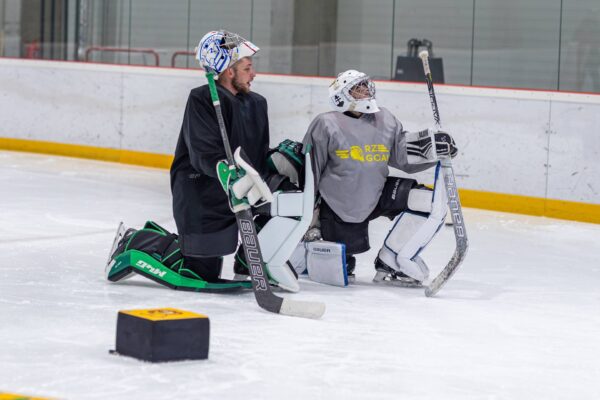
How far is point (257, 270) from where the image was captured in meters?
4.18

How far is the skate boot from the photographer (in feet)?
16.1

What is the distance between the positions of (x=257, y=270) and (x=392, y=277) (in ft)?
3.09

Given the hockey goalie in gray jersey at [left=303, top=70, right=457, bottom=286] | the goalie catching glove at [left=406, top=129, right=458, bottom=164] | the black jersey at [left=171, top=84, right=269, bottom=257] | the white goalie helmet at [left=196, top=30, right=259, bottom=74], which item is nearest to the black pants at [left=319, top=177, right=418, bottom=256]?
the hockey goalie in gray jersey at [left=303, top=70, right=457, bottom=286]

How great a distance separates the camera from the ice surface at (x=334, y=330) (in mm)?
3164

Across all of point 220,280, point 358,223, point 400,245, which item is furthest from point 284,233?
point 400,245

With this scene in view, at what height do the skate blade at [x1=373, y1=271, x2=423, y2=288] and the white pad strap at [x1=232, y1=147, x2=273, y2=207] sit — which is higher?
the white pad strap at [x1=232, y1=147, x2=273, y2=207]

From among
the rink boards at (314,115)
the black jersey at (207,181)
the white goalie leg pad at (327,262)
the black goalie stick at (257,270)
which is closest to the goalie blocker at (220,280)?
the black jersey at (207,181)

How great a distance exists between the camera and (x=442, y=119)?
7852 mm

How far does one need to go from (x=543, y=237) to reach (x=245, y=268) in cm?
232

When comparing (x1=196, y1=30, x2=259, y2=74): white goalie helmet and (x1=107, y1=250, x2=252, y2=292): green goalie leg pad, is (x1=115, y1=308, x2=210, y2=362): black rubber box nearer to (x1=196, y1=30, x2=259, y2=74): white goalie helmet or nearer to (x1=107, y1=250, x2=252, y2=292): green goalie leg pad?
(x1=107, y1=250, x2=252, y2=292): green goalie leg pad

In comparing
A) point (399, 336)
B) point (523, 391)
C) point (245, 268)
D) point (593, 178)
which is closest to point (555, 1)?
point (593, 178)

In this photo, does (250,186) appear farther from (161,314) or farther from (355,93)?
(355,93)

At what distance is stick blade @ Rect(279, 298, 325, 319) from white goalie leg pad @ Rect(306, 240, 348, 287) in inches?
26.9

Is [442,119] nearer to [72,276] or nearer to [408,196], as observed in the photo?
[408,196]
